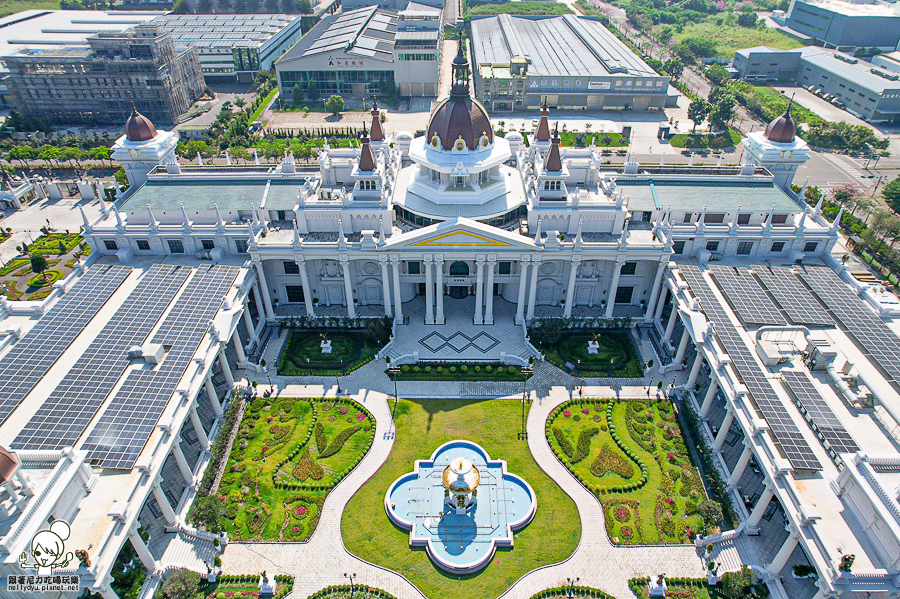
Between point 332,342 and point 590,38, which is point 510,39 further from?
point 332,342

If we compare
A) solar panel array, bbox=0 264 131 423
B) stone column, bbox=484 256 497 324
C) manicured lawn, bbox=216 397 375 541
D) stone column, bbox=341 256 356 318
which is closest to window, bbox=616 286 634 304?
stone column, bbox=484 256 497 324

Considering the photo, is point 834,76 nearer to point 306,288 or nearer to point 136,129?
point 306,288

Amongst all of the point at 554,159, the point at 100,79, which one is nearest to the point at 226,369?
the point at 554,159

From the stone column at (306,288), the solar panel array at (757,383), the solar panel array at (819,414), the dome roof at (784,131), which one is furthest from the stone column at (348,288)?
the dome roof at (784,131)

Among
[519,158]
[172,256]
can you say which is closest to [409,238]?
[519,158]

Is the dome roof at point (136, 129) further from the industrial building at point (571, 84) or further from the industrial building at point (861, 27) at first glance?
the industrial building at point (861, 27)
